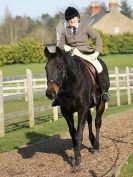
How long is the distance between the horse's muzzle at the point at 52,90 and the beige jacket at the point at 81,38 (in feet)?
5.66

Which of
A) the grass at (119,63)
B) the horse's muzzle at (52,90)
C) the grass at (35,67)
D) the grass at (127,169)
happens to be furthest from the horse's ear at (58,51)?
the grass at (119,63)

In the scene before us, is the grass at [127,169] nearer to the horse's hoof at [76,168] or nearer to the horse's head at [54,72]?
the horse's hoof at [76,168]

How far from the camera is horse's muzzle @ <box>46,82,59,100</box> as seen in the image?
764cm

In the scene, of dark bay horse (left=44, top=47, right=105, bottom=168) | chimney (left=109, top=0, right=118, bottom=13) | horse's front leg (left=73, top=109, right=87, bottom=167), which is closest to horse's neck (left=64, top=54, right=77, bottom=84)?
dark bay horse (left=44, top=47, right=105, bottom=168)

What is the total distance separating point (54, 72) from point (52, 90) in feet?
1.04

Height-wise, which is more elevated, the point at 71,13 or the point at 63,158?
the point at 71,13

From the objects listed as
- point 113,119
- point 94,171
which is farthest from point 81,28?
point 113,119

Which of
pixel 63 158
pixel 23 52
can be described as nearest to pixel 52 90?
pixel 63 158

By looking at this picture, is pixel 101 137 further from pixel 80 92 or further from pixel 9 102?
pixel 9 102

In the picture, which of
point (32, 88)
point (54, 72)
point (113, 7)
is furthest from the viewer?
point (113, 7)

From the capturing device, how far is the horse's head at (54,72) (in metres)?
7.68

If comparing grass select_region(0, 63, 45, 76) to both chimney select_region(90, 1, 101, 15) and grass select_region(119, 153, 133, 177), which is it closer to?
grass select_region(119, 153, 133, 177)

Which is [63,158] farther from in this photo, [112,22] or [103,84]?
[112,22]

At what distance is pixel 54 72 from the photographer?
7820mm
